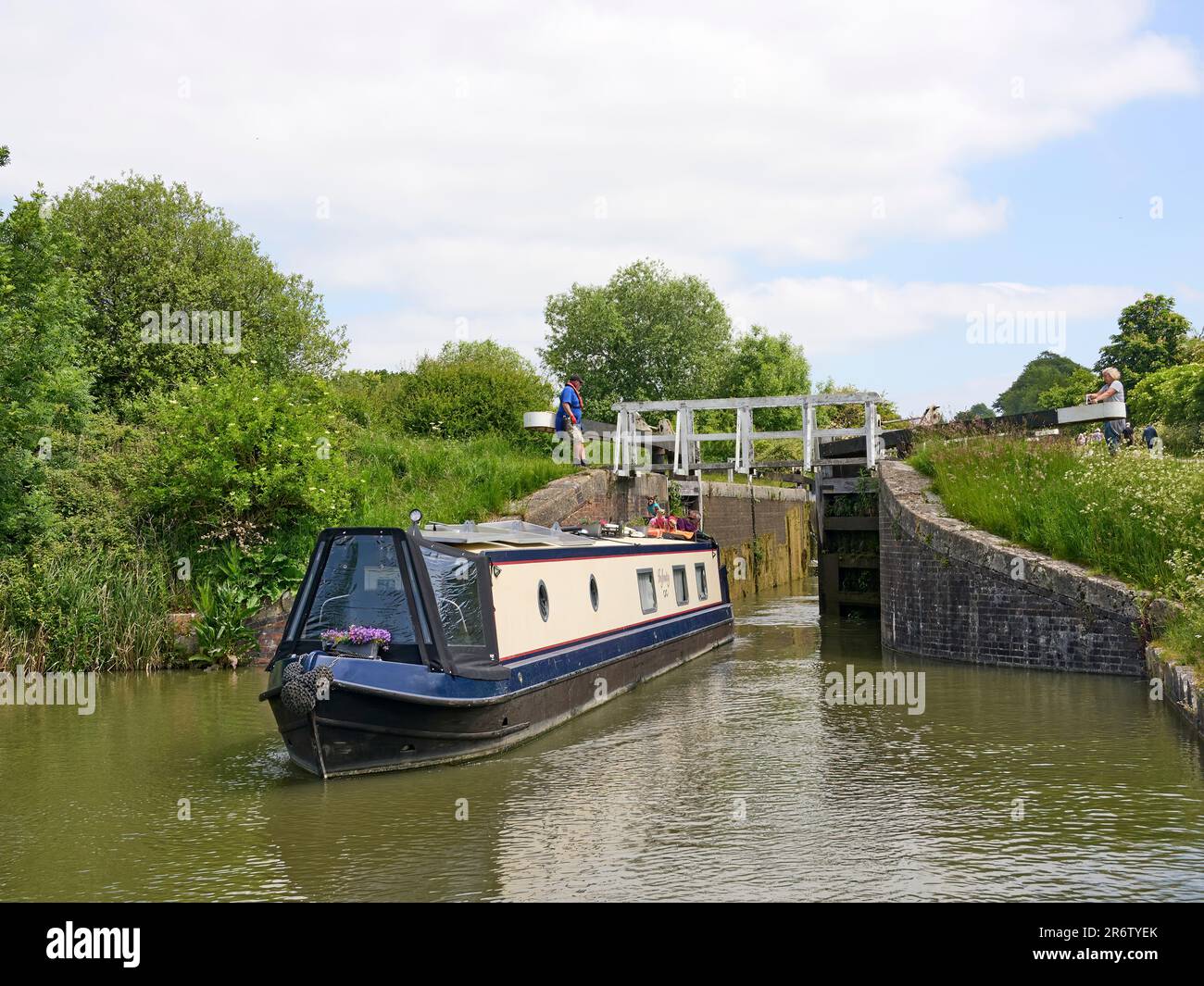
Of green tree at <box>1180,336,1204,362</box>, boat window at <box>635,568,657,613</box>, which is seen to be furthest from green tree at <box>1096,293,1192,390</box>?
boat window at <box>635,568,657,613</box>

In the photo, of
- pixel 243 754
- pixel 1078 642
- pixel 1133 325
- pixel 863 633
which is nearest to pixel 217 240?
pixel 863 633

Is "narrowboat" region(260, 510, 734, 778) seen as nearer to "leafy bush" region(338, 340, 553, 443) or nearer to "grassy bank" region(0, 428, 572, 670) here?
"grassy bank" region(0, 428, 572, 670)

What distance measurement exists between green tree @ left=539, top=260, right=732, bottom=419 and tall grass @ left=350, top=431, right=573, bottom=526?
27.1m

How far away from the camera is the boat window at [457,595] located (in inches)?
385

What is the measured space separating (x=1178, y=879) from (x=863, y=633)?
13.0 meters

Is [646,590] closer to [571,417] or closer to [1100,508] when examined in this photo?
[571,417]

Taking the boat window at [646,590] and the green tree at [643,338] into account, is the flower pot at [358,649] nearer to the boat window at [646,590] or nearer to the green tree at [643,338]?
the boat window at [646,590]

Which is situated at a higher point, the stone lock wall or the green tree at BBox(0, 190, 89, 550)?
the green tree at BBox(0, 190, 89, 550)

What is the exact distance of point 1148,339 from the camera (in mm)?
56469

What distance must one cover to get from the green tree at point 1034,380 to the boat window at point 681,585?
7958cm

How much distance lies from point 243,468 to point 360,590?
25.0 ft

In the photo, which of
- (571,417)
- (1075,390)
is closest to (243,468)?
(571,417)

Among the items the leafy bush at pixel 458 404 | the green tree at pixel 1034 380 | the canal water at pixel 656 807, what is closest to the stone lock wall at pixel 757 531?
the leafy bush at pixel 458 404

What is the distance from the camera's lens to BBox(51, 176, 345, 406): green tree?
2323 centimetres
